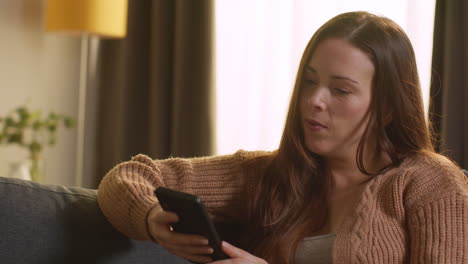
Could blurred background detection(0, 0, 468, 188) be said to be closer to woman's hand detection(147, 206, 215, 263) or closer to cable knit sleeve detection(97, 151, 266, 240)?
cable knit sleeve detection(97, 151, 266, 240)

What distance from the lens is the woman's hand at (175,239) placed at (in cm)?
138

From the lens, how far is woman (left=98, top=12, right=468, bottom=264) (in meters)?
1.45

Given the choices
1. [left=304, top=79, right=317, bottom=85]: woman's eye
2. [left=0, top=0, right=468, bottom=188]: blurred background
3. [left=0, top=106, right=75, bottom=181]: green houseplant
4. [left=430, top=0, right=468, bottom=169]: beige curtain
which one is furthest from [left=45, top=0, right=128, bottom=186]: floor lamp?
[left=304, top=79, right=317, bottom=85]: woman's eye

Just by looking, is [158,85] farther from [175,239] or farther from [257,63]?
[175,239]

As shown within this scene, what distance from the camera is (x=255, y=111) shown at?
352 centimetres

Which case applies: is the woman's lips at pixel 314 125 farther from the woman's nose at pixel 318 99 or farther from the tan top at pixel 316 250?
the tan top at pixel 316 250

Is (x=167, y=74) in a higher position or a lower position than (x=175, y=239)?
higher

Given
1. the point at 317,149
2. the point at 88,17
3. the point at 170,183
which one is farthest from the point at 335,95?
the point at 88,17

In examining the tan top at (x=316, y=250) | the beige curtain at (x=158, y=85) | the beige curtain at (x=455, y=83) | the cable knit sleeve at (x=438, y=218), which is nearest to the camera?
the cable knit sleeve at (x=438, y=218)

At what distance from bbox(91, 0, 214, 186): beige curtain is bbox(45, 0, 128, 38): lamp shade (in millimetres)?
221

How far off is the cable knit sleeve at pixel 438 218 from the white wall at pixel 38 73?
259 cm

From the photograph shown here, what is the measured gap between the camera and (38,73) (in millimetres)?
3807

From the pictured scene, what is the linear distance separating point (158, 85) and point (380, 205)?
225 centimetres

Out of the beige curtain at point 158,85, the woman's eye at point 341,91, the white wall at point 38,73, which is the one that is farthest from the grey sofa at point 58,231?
the white wall at point 38,73
